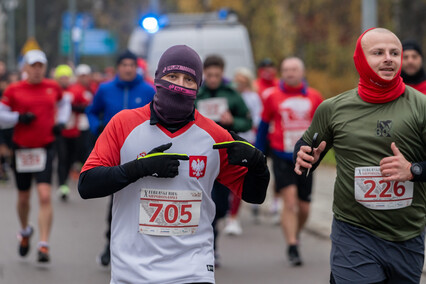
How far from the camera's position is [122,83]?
7.93 metres

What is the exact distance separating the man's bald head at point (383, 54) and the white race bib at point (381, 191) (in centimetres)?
53

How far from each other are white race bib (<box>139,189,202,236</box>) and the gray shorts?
0.99 meters

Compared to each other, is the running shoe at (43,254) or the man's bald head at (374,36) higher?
the man's bald head at (374,36)

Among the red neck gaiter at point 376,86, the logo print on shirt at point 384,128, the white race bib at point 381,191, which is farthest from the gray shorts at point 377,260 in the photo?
the red neck gaiter at point 376,86

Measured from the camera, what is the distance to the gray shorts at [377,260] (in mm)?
4402

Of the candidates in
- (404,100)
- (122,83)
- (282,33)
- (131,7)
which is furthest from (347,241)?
(131,7)

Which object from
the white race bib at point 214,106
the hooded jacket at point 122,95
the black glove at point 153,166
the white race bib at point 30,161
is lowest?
the white race bib at point 30,161

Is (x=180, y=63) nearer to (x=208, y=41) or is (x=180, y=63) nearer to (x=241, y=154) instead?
(x=241, y=154)

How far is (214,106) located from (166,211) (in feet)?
14.8

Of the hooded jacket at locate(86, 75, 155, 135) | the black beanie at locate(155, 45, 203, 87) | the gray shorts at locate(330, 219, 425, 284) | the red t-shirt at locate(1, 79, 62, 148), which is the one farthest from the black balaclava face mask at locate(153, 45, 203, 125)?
the red t-shirt at locate(1, 79, 62, 148)

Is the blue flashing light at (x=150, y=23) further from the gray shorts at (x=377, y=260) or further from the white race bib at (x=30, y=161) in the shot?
the gray shorts at (x=377, y=260)

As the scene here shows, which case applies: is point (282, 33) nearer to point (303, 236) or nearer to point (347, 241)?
point (303, 236)

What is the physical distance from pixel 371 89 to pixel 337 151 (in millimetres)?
413

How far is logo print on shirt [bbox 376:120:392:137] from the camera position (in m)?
4.41
